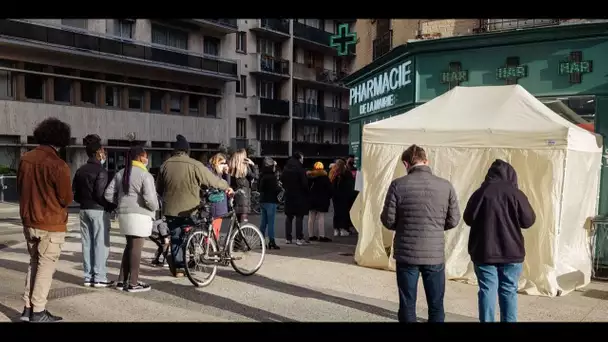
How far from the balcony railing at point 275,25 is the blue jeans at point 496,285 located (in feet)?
118

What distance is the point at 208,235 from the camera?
286 inches

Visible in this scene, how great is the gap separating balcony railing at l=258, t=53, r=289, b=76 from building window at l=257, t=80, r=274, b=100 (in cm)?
103

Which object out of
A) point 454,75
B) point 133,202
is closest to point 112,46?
point 454,75

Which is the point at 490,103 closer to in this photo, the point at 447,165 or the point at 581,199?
the point at 447,165

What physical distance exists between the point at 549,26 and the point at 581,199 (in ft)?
11.4

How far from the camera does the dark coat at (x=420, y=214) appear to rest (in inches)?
192

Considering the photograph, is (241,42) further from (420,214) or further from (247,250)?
(420,214)

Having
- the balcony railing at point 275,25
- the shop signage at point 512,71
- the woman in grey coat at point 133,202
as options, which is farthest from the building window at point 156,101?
the woman in grey coat at point 133,202

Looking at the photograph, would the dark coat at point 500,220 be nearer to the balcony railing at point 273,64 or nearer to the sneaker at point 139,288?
the sneaker at point 139,288

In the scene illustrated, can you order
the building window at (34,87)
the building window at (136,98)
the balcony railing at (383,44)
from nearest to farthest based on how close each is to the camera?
the balcony railing at (383,44) → the building window at (34,87) → the building window at (136,98)

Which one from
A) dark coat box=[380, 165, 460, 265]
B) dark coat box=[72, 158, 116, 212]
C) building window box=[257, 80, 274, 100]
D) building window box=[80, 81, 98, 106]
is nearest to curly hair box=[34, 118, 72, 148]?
dark coat box=[72, 158, 116, 212]

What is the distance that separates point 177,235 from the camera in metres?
7.26
